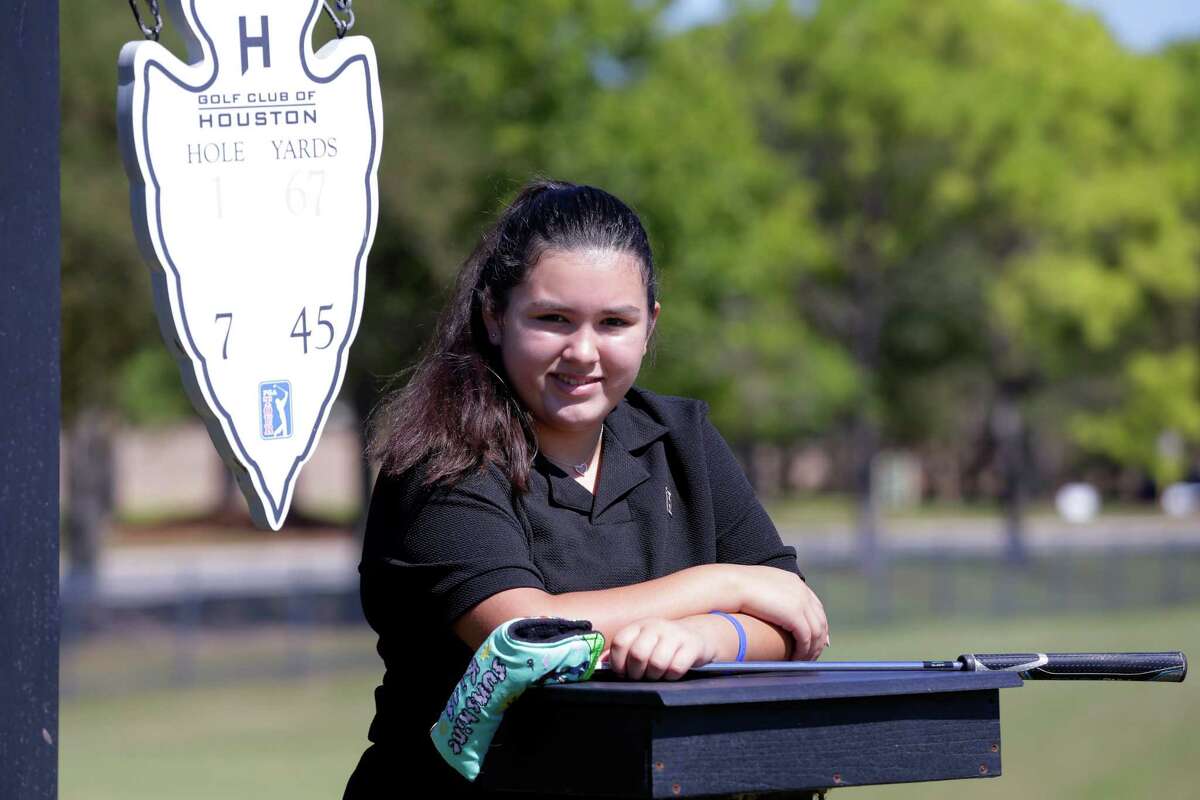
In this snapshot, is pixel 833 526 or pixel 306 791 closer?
pixel 306 791

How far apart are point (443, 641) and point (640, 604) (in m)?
0.28

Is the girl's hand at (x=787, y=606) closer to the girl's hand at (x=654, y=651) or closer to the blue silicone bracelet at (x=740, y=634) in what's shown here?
the blue silicone bracelet at (x=740, y=634)

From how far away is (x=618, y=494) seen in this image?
2.55m

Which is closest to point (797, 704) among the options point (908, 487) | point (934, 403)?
point (934, 403)

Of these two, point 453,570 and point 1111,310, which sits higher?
point 1111,310

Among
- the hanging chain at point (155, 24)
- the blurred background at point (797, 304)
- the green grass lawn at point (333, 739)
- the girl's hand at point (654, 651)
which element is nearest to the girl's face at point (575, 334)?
the girl's hand at point (654, 651)

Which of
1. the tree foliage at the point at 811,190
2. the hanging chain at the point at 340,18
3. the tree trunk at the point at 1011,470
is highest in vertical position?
the tree foliage at the point at 811,190

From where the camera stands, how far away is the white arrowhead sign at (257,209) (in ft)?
9.19

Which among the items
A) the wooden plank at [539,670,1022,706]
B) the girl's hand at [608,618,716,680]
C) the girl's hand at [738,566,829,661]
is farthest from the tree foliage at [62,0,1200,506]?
the wooden plank at [539,670,1022,706]

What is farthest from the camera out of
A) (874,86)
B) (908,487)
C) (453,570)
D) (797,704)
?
(908,487)

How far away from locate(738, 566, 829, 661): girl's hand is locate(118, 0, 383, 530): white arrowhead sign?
852 millimetres

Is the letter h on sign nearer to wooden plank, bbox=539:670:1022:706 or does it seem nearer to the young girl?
the young girl

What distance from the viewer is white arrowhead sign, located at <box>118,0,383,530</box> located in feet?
9.19

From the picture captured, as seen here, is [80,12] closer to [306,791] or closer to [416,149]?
[416,149]
